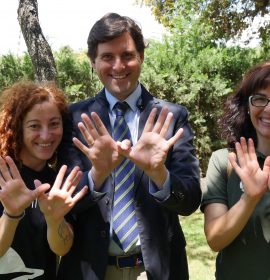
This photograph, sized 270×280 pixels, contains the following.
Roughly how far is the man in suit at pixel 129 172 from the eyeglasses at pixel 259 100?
426 millimetres

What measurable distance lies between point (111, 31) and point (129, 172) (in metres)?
0.84

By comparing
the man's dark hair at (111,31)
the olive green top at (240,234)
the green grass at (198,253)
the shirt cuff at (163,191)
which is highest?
the man's dark hair at (111,31)

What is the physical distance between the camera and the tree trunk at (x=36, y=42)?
15.8 feet

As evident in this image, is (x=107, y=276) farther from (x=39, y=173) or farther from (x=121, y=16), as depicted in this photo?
(x=121, y=16)

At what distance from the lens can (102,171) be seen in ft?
6.42

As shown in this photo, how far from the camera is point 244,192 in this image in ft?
6.19

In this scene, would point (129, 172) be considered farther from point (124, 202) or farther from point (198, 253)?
point (198, 253)

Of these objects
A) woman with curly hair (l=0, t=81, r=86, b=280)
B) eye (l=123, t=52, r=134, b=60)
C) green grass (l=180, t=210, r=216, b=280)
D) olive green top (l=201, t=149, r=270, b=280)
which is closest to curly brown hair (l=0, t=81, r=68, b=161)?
woman with curly hair (l=0, t=81, r=86, b=280)

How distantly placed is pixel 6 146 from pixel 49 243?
64 centimetres

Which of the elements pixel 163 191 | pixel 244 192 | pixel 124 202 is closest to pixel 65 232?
pixel 124 202

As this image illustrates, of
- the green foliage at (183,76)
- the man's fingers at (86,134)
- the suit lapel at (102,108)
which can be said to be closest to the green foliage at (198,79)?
the green foliage at (183,76)

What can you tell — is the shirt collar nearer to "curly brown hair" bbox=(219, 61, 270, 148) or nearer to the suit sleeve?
the suit sleeve

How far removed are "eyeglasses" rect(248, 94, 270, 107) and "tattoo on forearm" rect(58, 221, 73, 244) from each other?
4.08ft

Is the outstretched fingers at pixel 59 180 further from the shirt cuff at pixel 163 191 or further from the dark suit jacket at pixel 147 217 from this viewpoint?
the shirt cuff at pixel 163 191
